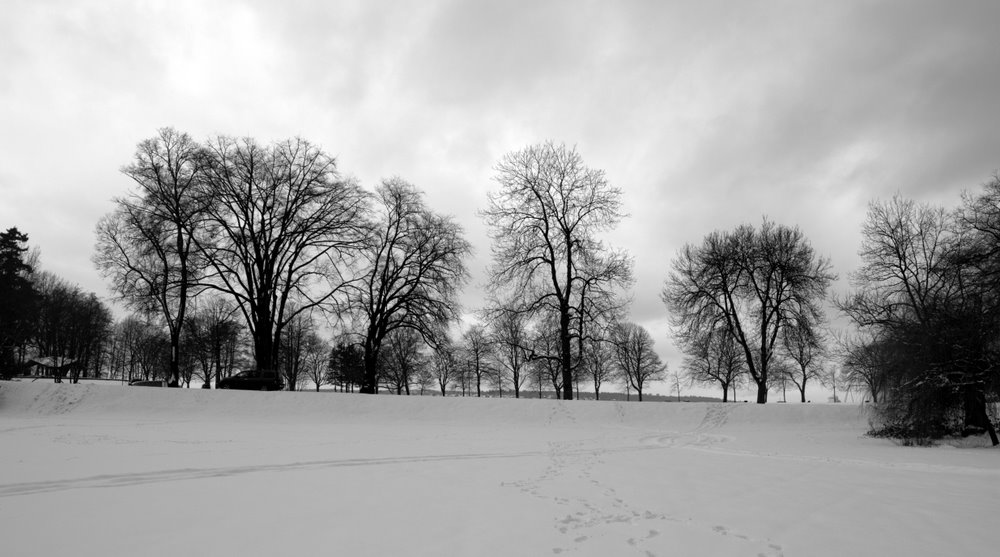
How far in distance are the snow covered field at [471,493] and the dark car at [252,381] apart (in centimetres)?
849

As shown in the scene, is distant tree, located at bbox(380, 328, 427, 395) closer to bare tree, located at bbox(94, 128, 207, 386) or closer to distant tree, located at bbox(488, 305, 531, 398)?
distant tree, located at bbox(488, 305, 531, 398)

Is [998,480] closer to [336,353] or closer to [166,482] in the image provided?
[166,482]

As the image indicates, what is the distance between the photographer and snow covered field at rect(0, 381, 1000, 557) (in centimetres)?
557

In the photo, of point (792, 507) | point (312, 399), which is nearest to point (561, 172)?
point (312, 399)

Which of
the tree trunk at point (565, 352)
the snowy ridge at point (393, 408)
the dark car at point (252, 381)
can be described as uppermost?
the tree trunk at point (565, 352)

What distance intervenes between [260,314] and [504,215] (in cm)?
1490

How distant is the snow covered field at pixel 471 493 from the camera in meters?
5.57

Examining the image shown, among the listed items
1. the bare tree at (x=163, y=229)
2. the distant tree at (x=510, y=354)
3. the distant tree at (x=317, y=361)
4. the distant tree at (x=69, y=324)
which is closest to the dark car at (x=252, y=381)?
the bare tree at (x=163, y=229)

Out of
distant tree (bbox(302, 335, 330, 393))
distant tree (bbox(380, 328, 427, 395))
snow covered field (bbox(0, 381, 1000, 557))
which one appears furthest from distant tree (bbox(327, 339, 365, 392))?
snow covered field (bbox(0, 381, 1000, 557))

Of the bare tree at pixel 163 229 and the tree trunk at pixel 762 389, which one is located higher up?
the bare tree at pixel 163 229

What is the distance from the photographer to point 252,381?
26.8 metres

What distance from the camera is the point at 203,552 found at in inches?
201

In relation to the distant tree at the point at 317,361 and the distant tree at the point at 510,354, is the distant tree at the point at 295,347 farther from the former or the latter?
the distant tree at the point at 510,354

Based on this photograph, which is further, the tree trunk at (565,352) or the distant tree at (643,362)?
the distant tree at (643,362)
